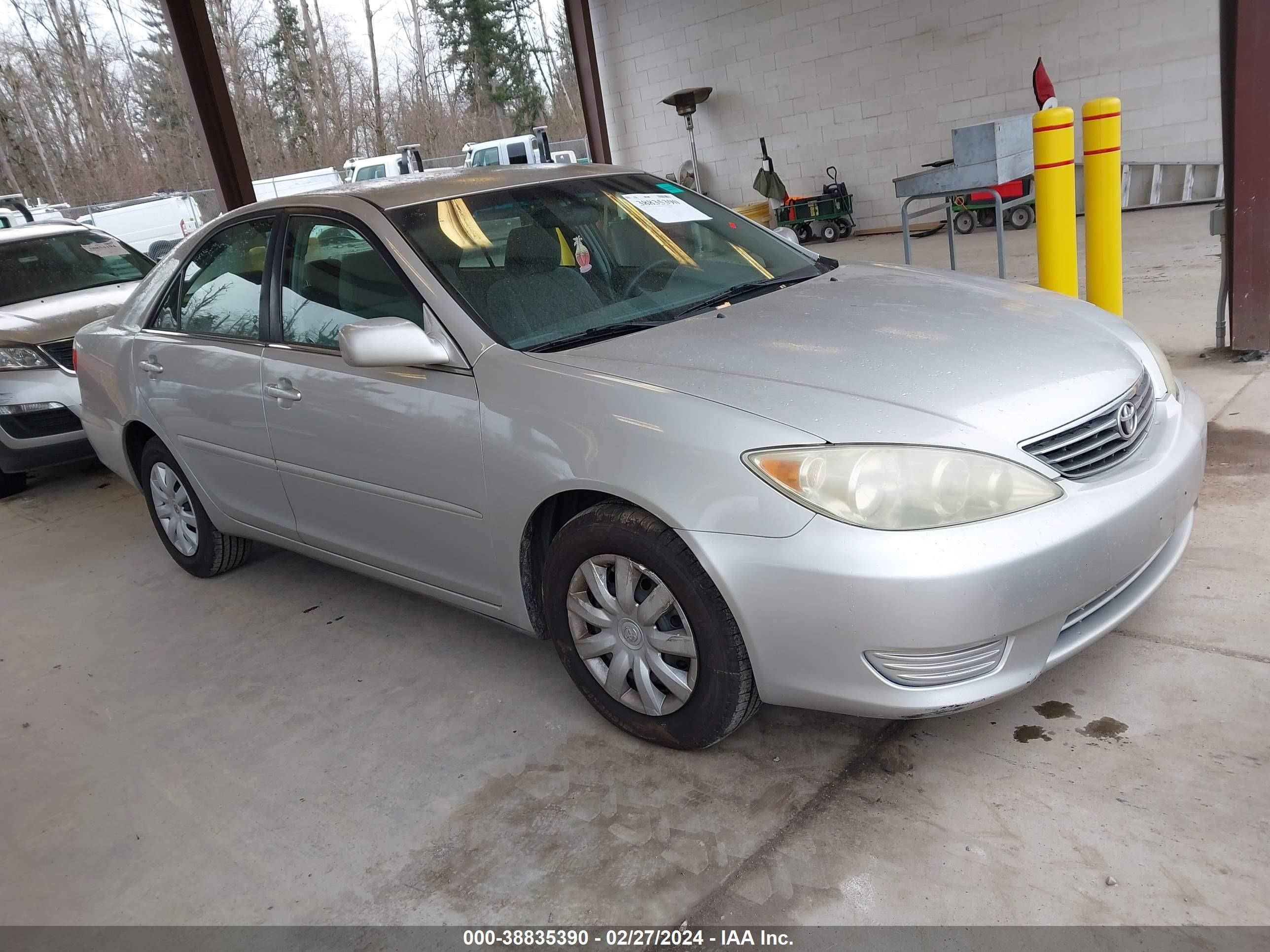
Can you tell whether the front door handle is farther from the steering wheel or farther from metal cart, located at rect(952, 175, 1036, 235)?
metal cart, located at rect(952, 175, 1036, 235)

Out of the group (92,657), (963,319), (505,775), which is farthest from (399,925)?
(92,657)

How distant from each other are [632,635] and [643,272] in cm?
113

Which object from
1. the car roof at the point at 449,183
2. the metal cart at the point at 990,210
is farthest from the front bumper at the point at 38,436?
the metal cart at the point at 990,210

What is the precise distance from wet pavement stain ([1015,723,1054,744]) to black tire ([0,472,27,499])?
583 cm

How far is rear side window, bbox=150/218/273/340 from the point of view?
3277mm

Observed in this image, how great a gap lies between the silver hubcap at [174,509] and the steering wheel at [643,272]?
2139 mm

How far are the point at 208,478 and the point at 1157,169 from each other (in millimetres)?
9811

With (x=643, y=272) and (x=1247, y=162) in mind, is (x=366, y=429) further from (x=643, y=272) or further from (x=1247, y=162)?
(x=1247, y=162)

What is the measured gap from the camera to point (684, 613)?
217 centimetres

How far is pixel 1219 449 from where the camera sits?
3.70 metres

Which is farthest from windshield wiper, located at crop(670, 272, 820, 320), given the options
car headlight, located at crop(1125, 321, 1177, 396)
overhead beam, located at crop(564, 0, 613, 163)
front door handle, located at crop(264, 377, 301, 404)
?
overhead beam, located at crop(564, 0, 613, 163)

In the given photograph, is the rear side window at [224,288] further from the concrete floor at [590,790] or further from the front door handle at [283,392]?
the concrete floor at [590,790]

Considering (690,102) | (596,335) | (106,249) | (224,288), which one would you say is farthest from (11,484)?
(690,102)

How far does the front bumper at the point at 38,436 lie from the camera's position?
5586 mm
